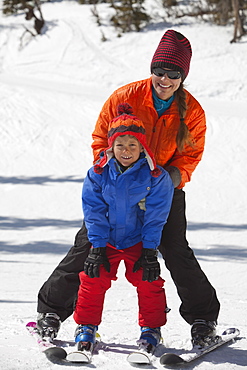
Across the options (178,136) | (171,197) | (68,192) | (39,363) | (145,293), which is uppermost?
(178,136)

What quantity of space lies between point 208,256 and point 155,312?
4.64 metres

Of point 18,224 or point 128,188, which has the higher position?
point 128,188

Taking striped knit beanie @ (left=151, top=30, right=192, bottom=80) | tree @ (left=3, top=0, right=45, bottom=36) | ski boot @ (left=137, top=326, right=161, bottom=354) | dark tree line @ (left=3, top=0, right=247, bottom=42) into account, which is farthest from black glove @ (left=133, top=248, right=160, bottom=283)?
tree @ (left=3, top=0, right=45, bottom=36)

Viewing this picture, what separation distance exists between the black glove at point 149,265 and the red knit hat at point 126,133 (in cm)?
42

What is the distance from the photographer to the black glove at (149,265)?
11.0ft

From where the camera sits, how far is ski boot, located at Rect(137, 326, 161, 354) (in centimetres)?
345

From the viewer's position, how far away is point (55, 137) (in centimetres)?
1407

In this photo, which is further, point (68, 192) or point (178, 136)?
point (68, 192)

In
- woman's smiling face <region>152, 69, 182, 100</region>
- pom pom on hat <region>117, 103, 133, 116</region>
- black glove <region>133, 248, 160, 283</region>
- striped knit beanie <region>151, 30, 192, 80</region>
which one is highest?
striped knit beanie <region>151, 30, 192, 80</region>

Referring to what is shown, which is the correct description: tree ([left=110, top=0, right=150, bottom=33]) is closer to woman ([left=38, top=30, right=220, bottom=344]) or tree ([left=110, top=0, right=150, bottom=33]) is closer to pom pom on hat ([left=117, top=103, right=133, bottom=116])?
woman ([left=38, top=30, right=220, bottom=344])

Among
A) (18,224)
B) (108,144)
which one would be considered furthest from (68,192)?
(108,144)

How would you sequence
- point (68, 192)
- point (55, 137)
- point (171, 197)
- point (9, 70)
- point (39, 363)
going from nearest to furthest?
point (39, 363) < point (171, 197) < point (68, 192) < point (55, 137) < point (9, 70)

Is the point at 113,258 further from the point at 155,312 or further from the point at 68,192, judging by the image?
the point at 68,192

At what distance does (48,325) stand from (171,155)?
3.94 feet
